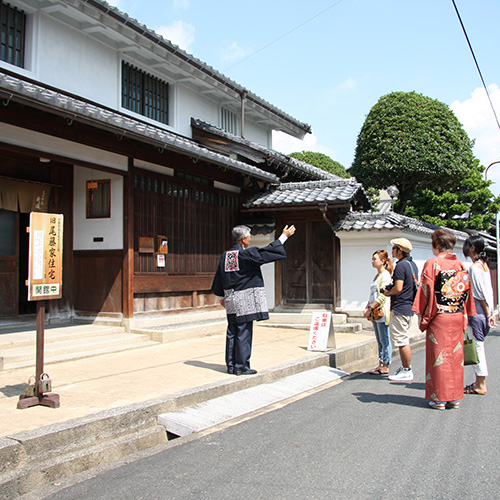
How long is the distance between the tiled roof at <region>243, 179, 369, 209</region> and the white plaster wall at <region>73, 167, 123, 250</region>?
432 centimetres

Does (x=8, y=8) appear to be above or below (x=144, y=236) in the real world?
above

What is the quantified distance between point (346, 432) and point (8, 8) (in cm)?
977

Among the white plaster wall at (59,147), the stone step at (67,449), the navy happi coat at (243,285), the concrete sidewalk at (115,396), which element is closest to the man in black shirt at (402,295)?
the concrete sidewalk at (115,396)

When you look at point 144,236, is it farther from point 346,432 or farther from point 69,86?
point 346,432

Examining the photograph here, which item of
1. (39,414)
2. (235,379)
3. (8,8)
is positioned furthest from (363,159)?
(39,414)

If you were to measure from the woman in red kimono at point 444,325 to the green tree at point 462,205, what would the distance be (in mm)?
18491

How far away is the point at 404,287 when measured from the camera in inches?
294

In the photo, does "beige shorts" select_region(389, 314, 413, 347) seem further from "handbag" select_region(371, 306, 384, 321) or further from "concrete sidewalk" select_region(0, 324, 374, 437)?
"concrete sidewalk" select_region(0, 324, 374, 437)

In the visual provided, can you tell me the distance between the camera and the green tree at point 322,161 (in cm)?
3334

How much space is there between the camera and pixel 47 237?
5441 mm

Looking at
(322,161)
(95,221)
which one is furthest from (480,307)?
(322,161)

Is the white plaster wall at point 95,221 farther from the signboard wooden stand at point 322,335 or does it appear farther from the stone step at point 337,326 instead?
the stone step at point 337,326

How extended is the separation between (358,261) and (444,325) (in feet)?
24.1

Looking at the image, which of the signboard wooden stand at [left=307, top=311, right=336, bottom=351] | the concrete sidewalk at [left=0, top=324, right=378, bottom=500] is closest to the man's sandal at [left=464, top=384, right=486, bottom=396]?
the concrete sidewalk at [left=0, top=324, right=378, bottom=500]
